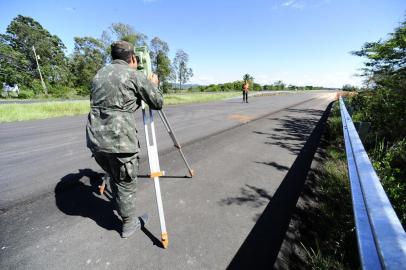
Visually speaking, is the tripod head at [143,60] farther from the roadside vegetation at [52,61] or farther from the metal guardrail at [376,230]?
the roadside vegetation at [52,61]

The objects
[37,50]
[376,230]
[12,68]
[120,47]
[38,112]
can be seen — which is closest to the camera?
[376,230]

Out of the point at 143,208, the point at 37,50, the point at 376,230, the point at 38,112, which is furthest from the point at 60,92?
the point at 376,230

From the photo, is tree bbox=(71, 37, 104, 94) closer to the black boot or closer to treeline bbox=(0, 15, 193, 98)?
treeline bbox=(0, 15, 193, 98)

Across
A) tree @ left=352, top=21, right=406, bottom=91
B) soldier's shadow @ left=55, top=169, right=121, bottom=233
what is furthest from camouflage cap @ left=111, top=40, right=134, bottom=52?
tree @ left=352, top=21, right=406, bottom=91

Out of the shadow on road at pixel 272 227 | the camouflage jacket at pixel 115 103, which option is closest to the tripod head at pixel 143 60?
the camouflage jacket at pixel 115 103

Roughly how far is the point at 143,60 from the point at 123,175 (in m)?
1.36

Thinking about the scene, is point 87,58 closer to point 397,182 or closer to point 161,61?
point 161,61

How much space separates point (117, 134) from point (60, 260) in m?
1.41

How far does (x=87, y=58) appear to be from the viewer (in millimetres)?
41250

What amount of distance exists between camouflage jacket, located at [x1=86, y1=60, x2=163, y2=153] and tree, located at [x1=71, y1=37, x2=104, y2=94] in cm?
4521

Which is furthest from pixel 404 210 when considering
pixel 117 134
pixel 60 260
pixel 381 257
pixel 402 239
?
pixel 60 260

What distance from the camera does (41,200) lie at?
315 cm

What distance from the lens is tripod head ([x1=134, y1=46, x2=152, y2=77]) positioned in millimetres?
2406

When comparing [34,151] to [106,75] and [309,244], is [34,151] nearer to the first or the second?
[106,75]
